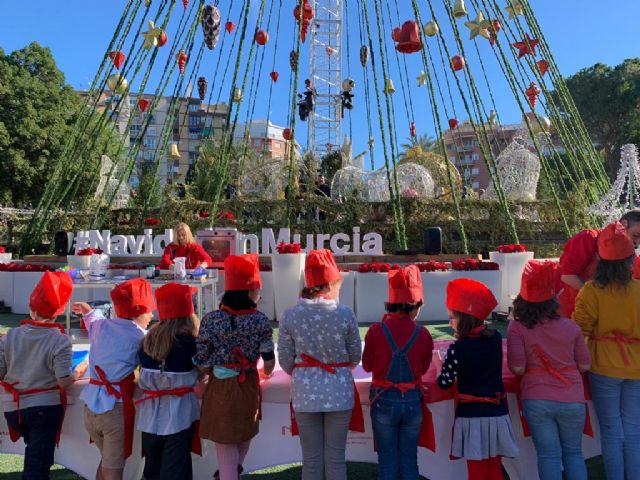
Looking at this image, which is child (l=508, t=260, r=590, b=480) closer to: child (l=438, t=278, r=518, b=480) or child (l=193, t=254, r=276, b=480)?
child (l=438, t=278, r=518, b=480)

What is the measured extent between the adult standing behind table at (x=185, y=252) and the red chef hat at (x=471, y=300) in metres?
4.52

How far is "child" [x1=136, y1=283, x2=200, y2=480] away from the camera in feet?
8.40

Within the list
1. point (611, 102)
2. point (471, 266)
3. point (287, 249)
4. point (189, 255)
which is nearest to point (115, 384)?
point (189, 255)

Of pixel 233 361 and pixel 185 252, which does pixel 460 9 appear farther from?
pixel 233 361

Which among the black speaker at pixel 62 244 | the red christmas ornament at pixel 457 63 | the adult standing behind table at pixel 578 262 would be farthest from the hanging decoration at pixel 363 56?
the adult standing behind table at pixel 578 262

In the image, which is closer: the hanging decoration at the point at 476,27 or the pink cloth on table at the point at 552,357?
the pink cloth on table at the point at 552,357

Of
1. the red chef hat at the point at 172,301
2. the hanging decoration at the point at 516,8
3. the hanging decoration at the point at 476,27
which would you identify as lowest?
the red chef hat at the point at 172,301

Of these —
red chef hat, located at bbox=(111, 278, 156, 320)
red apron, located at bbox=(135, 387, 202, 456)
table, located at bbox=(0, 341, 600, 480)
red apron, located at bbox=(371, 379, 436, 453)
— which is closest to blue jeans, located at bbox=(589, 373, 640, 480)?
table, located at bbox=(0, 341, 600, 480)

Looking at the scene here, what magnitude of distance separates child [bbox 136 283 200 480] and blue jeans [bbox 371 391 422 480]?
987 mm

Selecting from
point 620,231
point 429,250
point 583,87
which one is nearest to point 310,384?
point 620,231

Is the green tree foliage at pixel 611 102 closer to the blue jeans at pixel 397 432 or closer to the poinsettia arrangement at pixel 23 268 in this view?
the poinsettia arrangement at pixel 23 268

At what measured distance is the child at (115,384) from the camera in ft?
8.62

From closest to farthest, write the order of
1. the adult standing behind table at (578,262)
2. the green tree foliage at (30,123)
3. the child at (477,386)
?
the child at (477,386) → the adult standing behind table at (578,262) → the green tree foliage at (30,123)

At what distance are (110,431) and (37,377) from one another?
49 centimetres
